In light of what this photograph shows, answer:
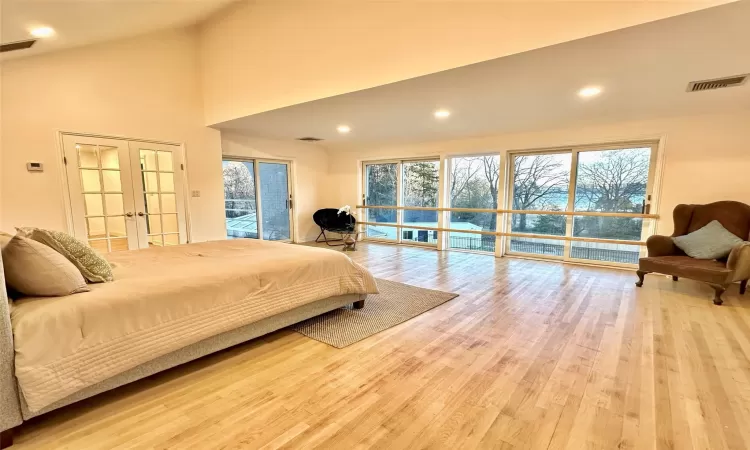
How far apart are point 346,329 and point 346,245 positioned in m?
3.79

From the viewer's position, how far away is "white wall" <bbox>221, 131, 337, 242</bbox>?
6.24 meters

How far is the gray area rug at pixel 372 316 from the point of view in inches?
98.4

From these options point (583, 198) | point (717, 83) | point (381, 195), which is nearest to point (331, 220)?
point (381, 195)

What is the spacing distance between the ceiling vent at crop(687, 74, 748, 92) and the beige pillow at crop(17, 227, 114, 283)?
16.5ft

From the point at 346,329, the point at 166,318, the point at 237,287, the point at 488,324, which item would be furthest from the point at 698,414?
the point at 166,318

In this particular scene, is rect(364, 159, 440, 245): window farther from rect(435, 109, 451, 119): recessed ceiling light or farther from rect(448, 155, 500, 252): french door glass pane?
rect(435, 109, 451, 119): recessed ceiling light

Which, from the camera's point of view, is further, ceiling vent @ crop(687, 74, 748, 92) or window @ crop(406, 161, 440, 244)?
window @ crop(406, 161, 440, 244)

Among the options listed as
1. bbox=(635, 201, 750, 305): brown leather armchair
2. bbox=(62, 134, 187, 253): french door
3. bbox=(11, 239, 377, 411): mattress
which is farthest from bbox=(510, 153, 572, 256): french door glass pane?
bbox=(62, 134, 187, 253): french door

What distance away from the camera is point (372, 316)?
9.39 ft

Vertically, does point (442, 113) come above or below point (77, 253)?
above

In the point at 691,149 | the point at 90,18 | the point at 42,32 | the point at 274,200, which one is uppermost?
the point at 90,18

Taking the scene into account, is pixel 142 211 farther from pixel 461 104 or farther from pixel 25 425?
pixel 461 104

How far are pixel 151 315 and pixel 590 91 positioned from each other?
4221mm

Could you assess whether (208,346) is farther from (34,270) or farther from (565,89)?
(565,89)
